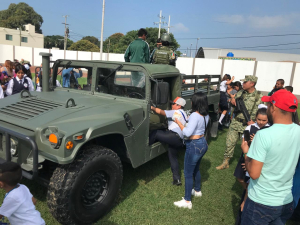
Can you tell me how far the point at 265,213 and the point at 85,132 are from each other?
6.26 ft

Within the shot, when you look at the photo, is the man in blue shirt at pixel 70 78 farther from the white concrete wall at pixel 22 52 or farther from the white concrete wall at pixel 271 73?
the white concrete wall at pixel 22 52

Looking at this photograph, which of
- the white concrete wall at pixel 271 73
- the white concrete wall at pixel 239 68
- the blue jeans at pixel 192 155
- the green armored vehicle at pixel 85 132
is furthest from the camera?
the white concrete wall at pixel 239 68

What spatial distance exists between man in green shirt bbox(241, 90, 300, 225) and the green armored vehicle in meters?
1.72

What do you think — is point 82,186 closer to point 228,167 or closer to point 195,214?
point 195,214

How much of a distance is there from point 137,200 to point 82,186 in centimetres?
116

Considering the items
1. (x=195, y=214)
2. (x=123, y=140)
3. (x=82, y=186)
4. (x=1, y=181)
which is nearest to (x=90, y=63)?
(x=123, y=140)

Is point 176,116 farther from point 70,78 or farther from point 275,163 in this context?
point 70,78

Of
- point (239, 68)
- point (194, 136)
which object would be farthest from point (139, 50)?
point (239, 68)

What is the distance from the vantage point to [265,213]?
199 centimetres

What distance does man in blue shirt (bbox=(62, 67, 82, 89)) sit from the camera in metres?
4.48

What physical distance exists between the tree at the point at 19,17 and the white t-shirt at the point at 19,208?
238 feet

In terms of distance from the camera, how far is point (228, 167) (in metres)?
5.29

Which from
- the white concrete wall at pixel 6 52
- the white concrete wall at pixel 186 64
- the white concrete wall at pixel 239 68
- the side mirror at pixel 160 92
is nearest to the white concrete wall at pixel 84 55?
the white concrete wall at pixel 6 52

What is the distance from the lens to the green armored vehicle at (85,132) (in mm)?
2658
